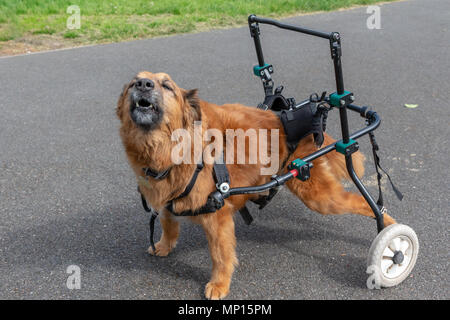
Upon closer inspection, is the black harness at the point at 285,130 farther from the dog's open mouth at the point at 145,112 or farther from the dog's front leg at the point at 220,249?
the dog's open mouth at the point at 145,112

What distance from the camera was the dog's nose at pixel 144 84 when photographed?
8.22 ft

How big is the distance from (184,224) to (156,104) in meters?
1.49

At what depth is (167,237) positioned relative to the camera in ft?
11.1

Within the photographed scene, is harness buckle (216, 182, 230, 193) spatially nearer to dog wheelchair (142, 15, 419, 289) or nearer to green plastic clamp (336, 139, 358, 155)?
dog wheelchair (142, 15, 419, 289)

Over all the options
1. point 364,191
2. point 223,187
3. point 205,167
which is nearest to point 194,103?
point 205,167

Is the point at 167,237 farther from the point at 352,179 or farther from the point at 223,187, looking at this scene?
the point at 352,179

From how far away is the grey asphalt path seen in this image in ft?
10.3

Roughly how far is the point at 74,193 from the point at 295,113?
228cm

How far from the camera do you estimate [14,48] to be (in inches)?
312

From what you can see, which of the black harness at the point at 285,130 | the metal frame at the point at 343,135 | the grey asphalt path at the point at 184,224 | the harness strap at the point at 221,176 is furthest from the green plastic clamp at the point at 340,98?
the grey asphalt path at the point at 184,224

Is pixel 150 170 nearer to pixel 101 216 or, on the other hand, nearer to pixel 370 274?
pixel 101 216

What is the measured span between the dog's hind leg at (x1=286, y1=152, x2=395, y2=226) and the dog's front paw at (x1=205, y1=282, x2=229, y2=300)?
2.73 feet

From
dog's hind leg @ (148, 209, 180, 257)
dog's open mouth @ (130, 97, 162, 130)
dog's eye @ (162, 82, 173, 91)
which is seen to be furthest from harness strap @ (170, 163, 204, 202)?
dog's hind leg @ (148, 209, 180, 257)

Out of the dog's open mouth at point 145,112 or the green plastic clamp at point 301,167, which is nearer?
the dog's open mouth at point 145,112
